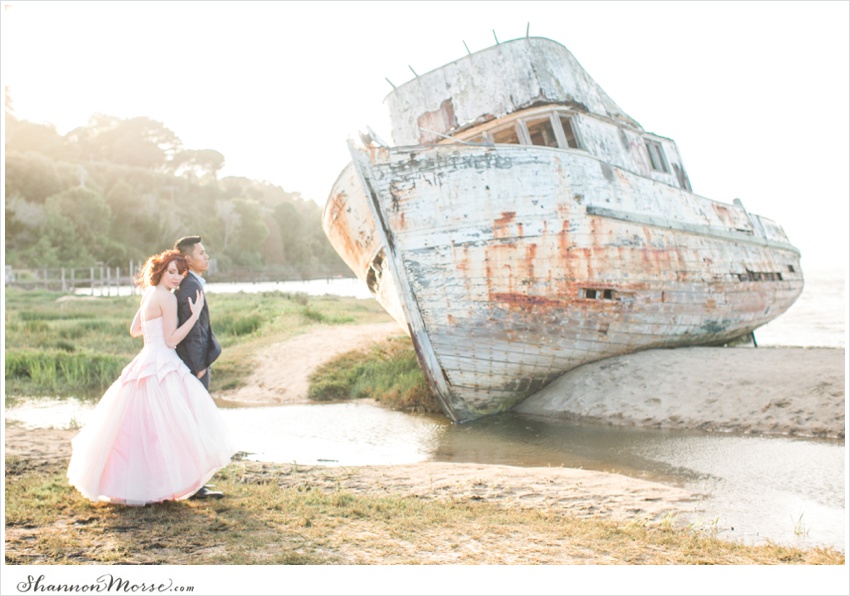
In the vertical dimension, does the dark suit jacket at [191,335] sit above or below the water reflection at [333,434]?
above

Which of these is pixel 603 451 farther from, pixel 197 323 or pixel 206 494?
pixel 197 323

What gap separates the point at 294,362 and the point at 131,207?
130 feet

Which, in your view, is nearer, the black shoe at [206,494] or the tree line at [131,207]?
the black shoe at [206,494]

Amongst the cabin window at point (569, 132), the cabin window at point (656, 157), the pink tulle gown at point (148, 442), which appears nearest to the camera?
the pink tulle gown at point (148, 442)

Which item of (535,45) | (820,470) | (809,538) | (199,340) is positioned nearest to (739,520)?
(809,538)

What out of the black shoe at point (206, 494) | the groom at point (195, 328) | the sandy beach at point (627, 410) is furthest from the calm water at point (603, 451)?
the groom at point (195, 328)

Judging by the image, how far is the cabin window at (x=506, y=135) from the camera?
965cm

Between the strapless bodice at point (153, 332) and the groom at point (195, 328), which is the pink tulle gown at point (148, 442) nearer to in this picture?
the strapless bodice at point (153, 332)

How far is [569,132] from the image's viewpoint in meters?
10.1

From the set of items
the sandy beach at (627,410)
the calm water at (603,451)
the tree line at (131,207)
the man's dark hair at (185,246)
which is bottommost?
the calm water at (603,451)

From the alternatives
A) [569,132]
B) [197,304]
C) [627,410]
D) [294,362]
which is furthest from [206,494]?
[569,132]

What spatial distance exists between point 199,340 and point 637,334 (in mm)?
6284

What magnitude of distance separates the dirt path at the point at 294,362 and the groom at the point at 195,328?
5.24 meters

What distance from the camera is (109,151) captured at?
60938 millimetres
